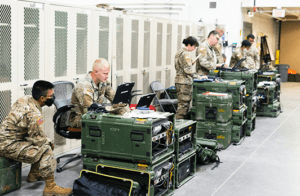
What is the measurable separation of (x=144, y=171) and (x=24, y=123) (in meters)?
1.36

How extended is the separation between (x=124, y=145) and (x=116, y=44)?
10.1 ft

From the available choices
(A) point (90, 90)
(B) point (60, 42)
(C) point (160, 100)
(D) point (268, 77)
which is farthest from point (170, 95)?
(A) point (90, 90)

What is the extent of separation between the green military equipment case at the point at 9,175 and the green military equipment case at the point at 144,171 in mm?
805

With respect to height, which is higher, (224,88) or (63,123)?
(224,88)

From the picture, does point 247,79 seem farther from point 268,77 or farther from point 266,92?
point 268,77

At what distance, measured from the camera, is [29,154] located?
3873mm

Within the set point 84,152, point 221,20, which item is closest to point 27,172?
point 84,152

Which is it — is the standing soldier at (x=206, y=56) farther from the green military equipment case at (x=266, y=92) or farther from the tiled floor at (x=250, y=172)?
the green military equipment case at (x=266, y=92)

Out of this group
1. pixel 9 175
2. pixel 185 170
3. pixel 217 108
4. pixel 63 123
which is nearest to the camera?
pixel 9 175

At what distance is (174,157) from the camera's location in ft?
13.6

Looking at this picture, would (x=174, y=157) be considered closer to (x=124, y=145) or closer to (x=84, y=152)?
(x=124, y=145)

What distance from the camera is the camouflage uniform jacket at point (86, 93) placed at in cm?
430

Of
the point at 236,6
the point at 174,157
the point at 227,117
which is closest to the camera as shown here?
the point at 174,157

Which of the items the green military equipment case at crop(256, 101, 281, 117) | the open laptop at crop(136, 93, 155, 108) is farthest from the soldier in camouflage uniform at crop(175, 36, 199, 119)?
the open laptop at crop(136, 93, 155, 108)
